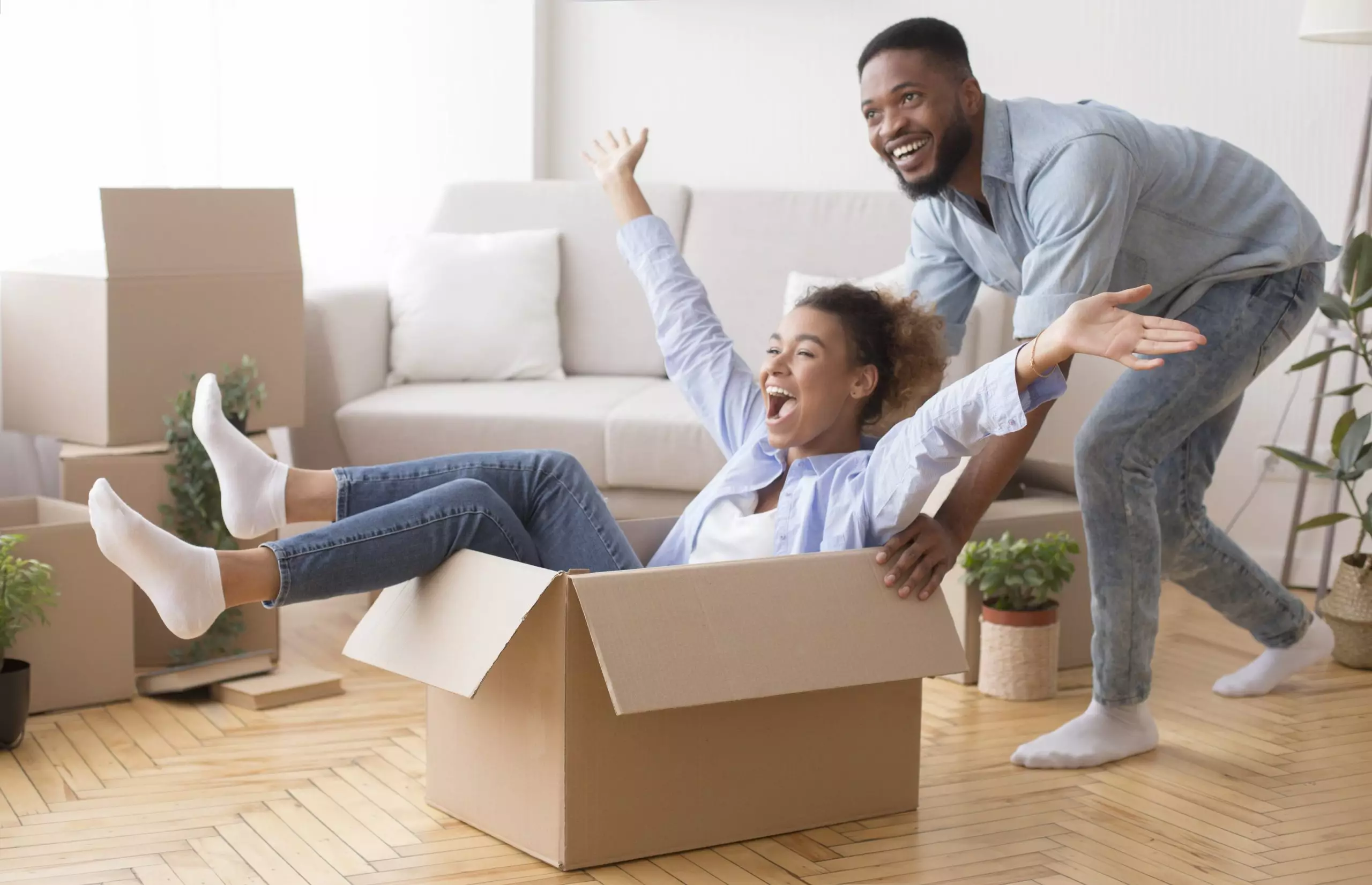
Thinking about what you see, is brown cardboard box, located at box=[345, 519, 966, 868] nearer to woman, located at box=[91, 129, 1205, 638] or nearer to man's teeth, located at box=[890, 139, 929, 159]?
woman, located at box=[91, 129, 1205, 638]

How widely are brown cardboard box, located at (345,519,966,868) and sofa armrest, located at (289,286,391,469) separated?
4.54ft

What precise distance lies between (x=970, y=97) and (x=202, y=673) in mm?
1625

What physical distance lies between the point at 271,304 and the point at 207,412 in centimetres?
93

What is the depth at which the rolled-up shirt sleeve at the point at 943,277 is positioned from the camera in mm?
2371

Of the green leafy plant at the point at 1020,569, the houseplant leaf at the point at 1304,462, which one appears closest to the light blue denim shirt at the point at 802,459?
the green leafy plant at the point at 1020,569

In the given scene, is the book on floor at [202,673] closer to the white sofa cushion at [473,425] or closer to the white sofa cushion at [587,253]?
the white sofa cushion at [473,425]

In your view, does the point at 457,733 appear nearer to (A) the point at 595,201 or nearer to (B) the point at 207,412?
(B) the point at 207,412

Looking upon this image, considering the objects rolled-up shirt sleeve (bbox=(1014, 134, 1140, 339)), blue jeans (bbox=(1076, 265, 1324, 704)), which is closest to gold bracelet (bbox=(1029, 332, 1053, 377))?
rolled-up shirt sleeve (bbox=(1014, 134, 1140, 339))

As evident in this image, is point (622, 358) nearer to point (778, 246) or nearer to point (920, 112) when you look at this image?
point (778, 246)

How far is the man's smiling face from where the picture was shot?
80.4 inches

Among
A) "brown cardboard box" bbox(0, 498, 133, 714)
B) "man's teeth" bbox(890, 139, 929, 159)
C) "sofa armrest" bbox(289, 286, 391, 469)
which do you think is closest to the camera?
"man's teeth" bbox(890, 139, 929, 159)

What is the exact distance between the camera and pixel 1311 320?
3545mm

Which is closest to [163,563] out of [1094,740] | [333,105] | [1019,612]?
[1094,740]

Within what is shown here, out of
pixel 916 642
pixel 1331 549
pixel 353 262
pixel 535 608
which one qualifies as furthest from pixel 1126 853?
pixel 353 262
